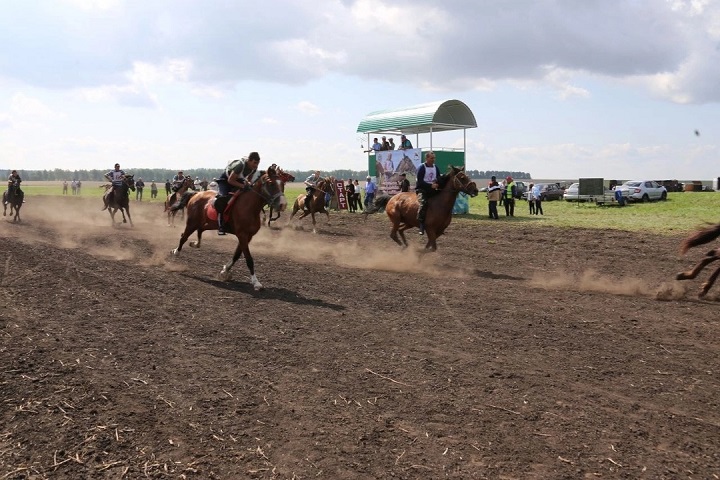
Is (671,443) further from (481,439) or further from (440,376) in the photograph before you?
(440,376)

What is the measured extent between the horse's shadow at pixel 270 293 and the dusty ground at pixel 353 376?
81 mm

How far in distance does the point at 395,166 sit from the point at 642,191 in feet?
63.5

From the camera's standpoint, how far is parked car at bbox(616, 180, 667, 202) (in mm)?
41312

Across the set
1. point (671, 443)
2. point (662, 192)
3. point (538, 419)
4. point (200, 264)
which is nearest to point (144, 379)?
point (538, 419)

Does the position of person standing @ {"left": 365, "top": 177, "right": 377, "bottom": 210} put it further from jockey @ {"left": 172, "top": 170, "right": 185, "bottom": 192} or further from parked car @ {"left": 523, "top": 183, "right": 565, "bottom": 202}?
parked car @ {"left": 523, "top": 183, "right": 565, "bottom": 202}

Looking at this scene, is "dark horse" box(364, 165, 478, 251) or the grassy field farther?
the grassy field

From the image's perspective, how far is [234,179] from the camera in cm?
1198

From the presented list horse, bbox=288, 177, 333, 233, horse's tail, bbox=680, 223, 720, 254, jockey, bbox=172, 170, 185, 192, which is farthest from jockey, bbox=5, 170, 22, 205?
horse's tail, bbox=680, 223, 720, 254

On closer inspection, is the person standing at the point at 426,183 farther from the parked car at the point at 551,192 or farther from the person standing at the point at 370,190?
the parked car at the point at 551,192

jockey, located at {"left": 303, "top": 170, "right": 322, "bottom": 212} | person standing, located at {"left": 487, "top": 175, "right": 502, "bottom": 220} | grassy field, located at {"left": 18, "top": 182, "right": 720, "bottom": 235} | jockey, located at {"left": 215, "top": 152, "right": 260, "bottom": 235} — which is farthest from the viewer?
person standing, located at {"left": 487, "top": 175, "right": 502, "bottom": 220}

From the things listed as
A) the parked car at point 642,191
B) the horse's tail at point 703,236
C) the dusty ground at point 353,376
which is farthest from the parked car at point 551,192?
the horse's tail at point 703,236

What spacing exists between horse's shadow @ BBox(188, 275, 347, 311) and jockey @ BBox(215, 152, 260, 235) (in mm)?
1103

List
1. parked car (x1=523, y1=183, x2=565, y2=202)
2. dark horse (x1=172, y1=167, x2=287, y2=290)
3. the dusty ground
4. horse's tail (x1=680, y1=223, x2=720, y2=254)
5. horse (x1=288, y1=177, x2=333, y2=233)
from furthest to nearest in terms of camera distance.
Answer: parked car (x1=523, y1=183, x2=565, y2=202)
horse (x1=288, y1=177, x2=333, y2=233)
dark horse (x1=172, y1=167, x2=287, y2=290)
horse's tail (x1=680, y1=223, x2=720, y2=254)
the dusty ground

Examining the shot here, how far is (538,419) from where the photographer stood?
5.32m
